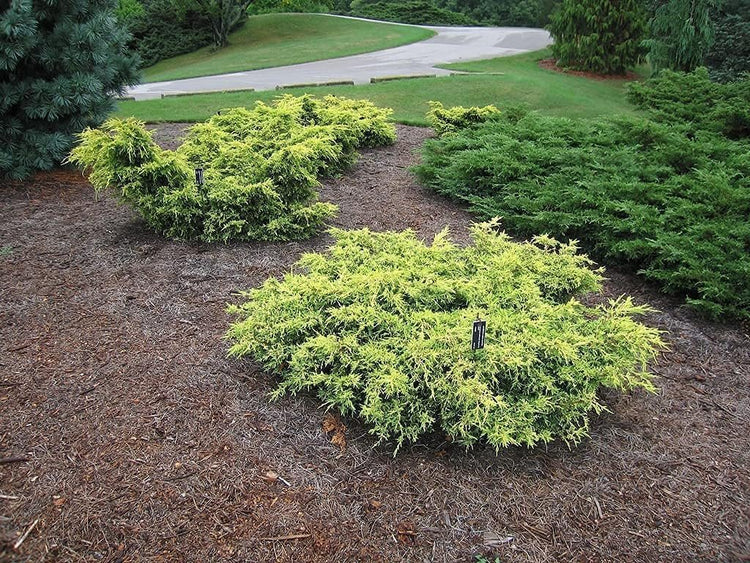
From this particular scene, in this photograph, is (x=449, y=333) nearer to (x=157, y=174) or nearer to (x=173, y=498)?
(x=173, y=498)

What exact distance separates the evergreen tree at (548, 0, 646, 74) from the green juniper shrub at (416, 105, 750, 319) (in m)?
9.40

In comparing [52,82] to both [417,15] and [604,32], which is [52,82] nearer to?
[604,32]

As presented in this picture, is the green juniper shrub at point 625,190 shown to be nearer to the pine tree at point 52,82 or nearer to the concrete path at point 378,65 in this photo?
the pine tree at point 52,82

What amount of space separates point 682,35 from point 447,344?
13.4 metres

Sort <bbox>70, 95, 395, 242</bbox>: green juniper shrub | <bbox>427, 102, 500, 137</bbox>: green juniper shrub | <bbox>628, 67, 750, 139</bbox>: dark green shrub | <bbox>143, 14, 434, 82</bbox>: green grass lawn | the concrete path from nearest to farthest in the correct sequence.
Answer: <bbox>70, 95, 395, 242</bbox>: green juniper shrub, <bbox>628, 67, 750, 139</bbox>: dark green shrub, <bbox>427, 102, 500, 137</bbox>: green juniper shrub, the concrete path, <bbox>143, 14, 434, 82</bbox>: green grass lawn

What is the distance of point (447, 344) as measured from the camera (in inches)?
121

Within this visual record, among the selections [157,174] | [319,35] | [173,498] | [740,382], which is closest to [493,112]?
[157,174]

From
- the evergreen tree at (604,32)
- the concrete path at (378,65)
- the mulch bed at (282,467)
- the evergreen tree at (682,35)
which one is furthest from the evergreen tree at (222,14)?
the mulch bed at (282,467)

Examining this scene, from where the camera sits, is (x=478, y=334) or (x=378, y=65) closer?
(x=478, y=334)

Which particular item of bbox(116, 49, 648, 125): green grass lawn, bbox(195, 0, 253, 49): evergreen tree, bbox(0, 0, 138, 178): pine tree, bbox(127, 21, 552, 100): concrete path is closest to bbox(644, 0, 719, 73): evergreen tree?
bbox(116, 49, 648, 125): green grass lawn

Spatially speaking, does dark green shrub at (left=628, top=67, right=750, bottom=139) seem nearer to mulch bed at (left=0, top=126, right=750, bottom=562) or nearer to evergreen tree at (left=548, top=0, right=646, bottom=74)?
mulch bed at (left=0, top=126, right=750, bottom=562)

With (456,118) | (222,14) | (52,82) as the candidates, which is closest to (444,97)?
(456,118)

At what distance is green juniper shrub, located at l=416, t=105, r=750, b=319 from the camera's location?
14.8 ft

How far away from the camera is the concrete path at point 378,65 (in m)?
14.4
